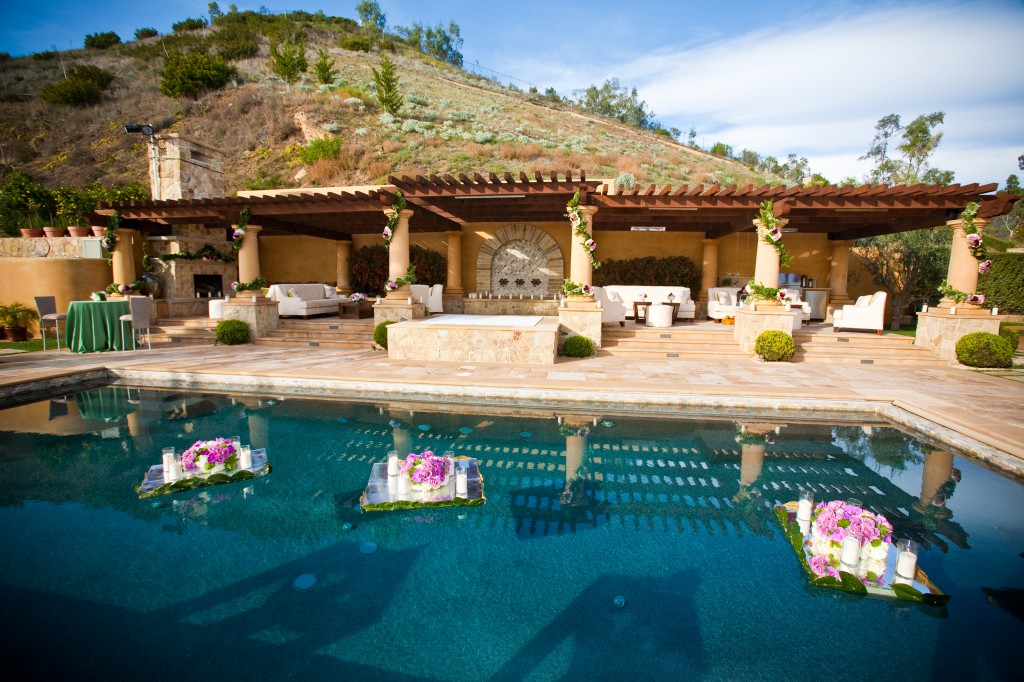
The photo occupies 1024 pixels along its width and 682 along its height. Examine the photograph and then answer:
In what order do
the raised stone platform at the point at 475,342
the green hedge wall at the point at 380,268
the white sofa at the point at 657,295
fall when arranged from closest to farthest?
the raised stone platform at the point at 475,342, the white sofa at the point at 657,295, the green hedge wall at the point at 380,268

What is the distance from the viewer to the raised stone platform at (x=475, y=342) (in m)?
7.49

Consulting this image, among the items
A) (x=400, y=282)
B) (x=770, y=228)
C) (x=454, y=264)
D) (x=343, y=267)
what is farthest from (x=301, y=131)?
(x=770, y=228)

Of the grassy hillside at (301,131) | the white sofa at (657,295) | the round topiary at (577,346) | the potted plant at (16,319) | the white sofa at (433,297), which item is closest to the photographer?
the round topiary at (577,346)

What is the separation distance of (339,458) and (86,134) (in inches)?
1288

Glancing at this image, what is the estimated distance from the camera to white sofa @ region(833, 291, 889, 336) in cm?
905

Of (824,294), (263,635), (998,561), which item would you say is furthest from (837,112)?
(263,635)

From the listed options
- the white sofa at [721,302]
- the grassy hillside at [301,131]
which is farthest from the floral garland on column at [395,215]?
the grassy hillside at [301,131]

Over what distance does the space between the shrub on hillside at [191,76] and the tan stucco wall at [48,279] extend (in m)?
24.0

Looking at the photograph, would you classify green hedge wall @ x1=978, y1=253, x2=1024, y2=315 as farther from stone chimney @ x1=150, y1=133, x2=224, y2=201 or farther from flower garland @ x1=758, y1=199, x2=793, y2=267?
stone chimney @ x1=150, y1=133, x2=224, y2=201

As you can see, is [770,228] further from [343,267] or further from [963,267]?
[343,267]

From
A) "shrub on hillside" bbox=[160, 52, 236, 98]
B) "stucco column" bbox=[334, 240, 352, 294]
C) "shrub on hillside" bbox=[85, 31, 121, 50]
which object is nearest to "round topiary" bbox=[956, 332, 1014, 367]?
"stucco column" bbox=[334, 240, 352, 294]

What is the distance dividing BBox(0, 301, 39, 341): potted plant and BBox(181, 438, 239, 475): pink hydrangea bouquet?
1084cm

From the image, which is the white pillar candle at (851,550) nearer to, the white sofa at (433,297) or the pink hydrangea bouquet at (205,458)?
the pink hydrangea bouquet at (205,458)

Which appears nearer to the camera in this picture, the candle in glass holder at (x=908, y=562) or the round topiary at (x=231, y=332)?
the candle in glass holder at (x=908, y=562)
